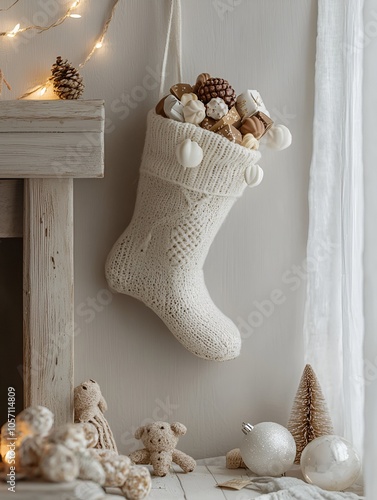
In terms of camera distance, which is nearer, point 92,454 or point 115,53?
point 92,454

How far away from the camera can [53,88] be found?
1.58m

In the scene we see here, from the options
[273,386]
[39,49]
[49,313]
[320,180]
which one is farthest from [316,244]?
[39,49]

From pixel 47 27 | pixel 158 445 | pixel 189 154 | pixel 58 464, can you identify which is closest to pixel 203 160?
pixel 189 154

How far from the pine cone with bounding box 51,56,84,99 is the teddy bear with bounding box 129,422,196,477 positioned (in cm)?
74

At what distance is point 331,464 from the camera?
1.44 metres

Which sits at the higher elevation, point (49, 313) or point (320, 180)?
point (320, 180)

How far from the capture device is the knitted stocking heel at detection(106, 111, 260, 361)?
1518 mm

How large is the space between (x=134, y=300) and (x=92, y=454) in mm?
832

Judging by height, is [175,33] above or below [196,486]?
above

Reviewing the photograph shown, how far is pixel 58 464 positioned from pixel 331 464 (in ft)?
2.72

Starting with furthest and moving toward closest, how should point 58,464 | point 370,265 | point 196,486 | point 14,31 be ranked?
1. point 14,31
2. point 196,486
3. point 370,265
4. point 58,464

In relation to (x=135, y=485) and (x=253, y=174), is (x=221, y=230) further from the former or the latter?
(x=135, y=485)

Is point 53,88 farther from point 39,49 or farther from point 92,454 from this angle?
point 92,454

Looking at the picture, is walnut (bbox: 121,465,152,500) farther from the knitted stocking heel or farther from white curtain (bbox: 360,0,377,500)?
the knitted stocking heel
